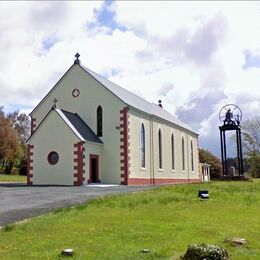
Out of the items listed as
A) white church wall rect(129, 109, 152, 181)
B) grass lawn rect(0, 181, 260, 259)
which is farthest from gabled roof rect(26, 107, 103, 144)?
grass lawn rect(0, 181, 260, 259)

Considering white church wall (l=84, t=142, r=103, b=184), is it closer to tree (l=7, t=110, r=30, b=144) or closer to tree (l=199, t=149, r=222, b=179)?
tree (l=199, t=149, r=222, b=179)

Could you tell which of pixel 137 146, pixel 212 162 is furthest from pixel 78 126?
pixel 212 162

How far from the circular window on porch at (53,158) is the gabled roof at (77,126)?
2562 mm

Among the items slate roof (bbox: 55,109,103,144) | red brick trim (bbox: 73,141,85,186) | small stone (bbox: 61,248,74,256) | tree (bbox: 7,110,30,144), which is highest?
tree (bbox: 7,110,30,144)

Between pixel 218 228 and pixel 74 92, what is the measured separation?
98.8ft

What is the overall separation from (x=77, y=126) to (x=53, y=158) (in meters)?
3.44

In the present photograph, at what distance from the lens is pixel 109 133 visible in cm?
3894

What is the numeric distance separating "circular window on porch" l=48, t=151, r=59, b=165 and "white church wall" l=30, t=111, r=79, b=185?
241mm

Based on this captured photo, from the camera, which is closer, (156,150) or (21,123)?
(156,150)

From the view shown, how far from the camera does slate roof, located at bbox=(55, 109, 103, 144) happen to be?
118ft

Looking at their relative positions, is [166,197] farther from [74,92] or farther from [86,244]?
[74,92]

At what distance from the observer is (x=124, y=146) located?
3797cm

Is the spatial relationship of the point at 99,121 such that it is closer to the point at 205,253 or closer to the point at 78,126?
the point at 78,126

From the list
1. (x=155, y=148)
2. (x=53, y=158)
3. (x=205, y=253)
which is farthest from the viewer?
(x=155, y=148)
